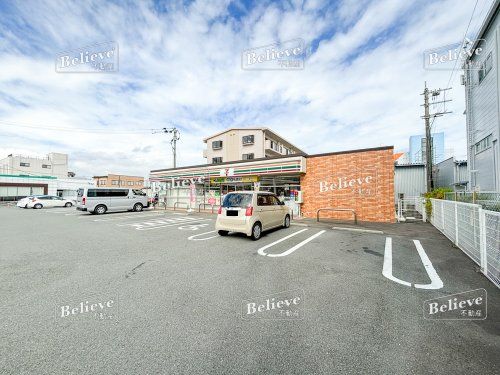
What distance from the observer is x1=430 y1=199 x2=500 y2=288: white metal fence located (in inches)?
155

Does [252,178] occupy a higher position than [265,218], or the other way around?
[252,178]

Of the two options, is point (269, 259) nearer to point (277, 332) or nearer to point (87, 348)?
point (277, 332)

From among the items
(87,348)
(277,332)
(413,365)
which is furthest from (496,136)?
(87,348)

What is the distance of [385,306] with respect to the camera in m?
3.00

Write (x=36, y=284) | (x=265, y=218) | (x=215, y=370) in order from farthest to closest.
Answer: (x=265, y=218)
(x=36, y=284)
(x=215, y=370)

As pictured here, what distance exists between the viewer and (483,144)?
41.5ft

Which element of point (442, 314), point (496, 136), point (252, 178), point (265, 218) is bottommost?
point (442, 314)

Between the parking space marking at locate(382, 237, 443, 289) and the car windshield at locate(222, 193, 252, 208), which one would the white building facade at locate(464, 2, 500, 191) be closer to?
the parking space marking at locate(382, 237, 443, 289)

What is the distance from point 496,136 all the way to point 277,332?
618 inches

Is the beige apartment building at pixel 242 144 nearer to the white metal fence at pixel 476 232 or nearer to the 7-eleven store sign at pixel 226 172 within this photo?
the 7-eleven store sign at pixel 226 172
